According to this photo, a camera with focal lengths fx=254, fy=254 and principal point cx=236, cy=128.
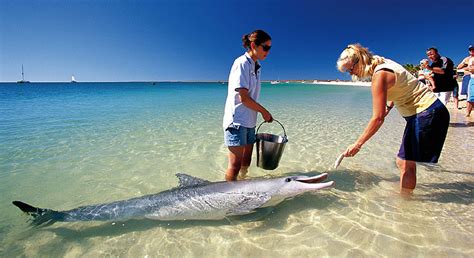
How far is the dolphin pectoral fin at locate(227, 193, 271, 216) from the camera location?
121 inches

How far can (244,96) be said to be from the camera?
330 cm

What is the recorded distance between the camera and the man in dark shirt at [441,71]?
26.2 feet

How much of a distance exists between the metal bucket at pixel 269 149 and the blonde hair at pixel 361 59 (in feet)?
4.53

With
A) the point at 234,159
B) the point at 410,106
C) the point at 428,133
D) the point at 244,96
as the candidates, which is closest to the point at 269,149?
the point at 234,159

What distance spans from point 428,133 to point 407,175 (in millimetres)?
783

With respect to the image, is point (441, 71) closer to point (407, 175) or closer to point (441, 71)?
point (441, 71)

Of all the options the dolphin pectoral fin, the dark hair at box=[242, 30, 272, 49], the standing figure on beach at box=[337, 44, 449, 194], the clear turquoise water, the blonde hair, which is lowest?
the clear turquoise water

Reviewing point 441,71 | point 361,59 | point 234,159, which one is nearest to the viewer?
point 361,59

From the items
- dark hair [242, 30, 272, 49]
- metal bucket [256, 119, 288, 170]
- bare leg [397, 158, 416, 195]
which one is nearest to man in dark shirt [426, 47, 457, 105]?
bare leg [397, 158, 416, 195]

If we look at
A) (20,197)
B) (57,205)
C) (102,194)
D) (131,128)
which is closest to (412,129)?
(102,194)

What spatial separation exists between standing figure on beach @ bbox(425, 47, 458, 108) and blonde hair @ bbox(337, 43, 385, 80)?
6.63 metres

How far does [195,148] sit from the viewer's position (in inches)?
272

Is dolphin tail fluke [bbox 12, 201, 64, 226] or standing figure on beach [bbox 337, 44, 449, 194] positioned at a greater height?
standing figure on beach [bbox 337, 44, 449, 194]

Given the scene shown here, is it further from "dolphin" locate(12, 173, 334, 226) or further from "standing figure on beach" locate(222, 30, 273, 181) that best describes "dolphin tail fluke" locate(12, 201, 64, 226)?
"standing figure on beach" locate(222, 30, 273, 181)
